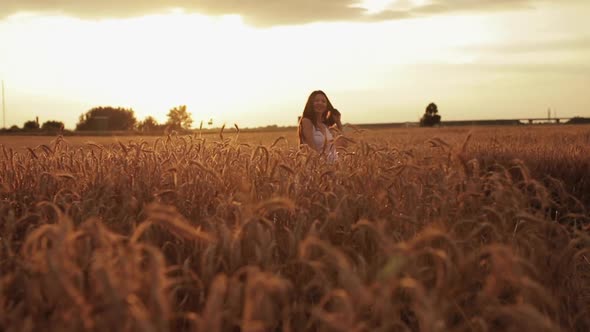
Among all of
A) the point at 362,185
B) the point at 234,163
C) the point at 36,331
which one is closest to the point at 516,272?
the point at 36,331

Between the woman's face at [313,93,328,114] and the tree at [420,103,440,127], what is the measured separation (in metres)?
64.1

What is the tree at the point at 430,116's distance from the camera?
72625 mm

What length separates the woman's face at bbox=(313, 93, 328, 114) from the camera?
31.0ft

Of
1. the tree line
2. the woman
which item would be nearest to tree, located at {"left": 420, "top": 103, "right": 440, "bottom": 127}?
the tree line

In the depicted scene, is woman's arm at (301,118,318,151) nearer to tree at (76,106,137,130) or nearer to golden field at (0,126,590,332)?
golden field at (0,126,590,332)

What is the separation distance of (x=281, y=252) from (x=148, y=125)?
53334 mm

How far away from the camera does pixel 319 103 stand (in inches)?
372

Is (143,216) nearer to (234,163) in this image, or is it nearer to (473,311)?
(234,163)

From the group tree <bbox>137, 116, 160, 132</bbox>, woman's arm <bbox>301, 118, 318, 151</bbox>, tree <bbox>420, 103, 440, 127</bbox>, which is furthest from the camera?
tree <bbox>420, 103, 440, 127</bbox>

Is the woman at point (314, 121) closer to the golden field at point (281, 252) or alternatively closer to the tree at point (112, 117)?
the golden field at point (281, 252)

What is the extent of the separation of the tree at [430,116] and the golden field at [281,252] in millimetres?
68807

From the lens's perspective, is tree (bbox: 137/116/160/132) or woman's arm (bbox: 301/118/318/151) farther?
tree (bbox: 137/116/160/132)

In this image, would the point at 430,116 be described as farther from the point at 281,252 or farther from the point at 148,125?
the point at 281,252

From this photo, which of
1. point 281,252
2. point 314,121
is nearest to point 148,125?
point 314,121
